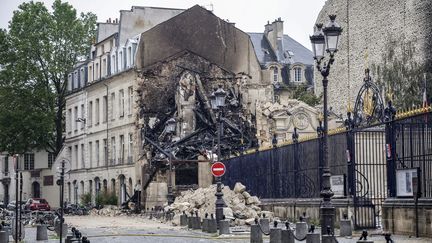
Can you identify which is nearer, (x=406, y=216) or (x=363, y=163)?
(x=406, y=216)

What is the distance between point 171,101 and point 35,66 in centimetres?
1887

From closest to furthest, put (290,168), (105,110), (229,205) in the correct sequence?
(290,168) < (229,205) < (105,110)

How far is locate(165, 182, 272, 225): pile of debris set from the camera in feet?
128

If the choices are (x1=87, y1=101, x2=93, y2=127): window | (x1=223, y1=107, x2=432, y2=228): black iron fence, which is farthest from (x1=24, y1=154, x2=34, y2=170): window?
(x1=223, y1=107, x2=432, y2=228): black iron fence

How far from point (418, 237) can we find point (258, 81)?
41.9m

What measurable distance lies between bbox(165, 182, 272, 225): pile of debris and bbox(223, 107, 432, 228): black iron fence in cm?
96

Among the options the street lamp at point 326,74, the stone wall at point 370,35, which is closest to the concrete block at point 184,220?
the street lamp at point 326,74

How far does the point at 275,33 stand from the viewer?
8894cm

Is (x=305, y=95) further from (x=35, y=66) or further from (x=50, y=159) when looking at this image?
(x=50, y=159)

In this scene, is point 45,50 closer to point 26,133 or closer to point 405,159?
point 26,133

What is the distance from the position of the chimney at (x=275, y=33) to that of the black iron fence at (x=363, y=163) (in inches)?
1808

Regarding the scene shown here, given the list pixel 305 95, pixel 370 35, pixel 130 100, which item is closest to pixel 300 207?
pixel 130 100

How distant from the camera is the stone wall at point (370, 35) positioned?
69.5m

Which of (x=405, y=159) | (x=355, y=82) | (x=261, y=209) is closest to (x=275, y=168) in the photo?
(x=261, y=209)
